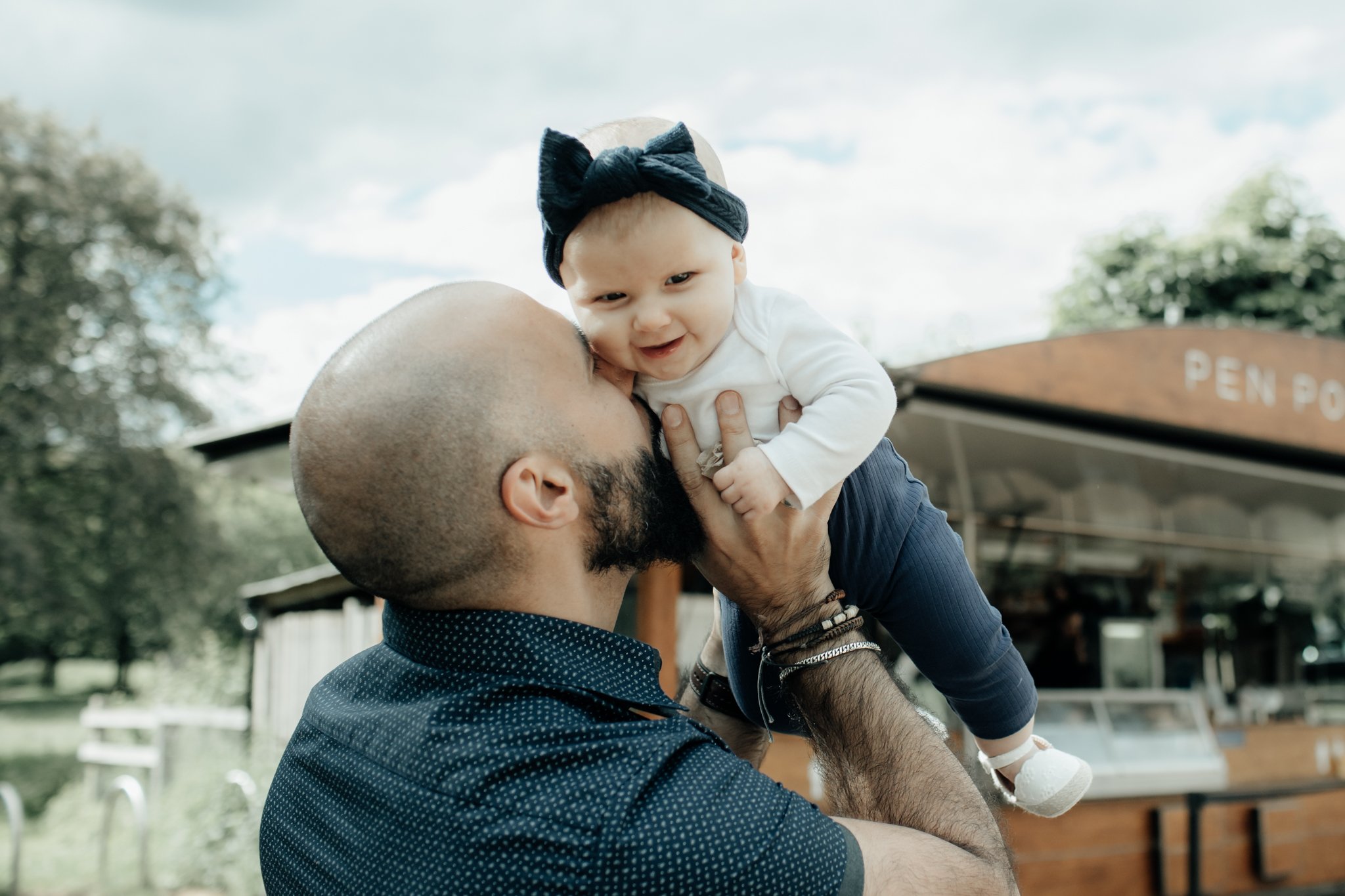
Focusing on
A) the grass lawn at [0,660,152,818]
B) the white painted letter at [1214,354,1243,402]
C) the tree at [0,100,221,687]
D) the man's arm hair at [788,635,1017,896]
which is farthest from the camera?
the tree at [0,100,221,687]

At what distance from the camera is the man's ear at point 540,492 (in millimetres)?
1299

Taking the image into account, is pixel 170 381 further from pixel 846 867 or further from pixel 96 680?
pixel 846 867

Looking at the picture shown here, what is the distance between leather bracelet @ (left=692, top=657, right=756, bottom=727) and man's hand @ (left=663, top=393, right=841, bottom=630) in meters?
0.38

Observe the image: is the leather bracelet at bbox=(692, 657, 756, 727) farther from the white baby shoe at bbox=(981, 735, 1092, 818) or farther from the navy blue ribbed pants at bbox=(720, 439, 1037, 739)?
the white baby shoe at bbox=(981, 735, 1092, 818)

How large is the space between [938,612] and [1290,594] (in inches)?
404

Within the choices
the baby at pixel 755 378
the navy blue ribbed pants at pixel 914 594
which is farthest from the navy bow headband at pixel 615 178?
the navy blue ribbed pants at pixel 914 594

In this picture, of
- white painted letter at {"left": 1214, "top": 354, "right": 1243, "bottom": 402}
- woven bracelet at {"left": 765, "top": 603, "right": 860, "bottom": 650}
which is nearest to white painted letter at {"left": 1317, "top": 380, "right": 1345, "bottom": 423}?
white painted letter at {"left": 1214, "top": 354, "right": 1243, "bottom": 402}

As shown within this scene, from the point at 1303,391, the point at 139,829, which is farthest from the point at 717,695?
the point at 139,829

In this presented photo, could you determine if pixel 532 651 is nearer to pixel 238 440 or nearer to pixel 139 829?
pixel 238 440

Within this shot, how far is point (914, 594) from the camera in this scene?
1.69m

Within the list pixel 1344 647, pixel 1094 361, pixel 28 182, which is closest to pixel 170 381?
pixel 28 182

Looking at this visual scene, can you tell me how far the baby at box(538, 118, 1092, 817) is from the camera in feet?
4.78

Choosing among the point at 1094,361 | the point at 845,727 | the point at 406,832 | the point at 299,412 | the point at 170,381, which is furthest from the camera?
the point at 170,381

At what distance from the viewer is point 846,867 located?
1.16 meters
